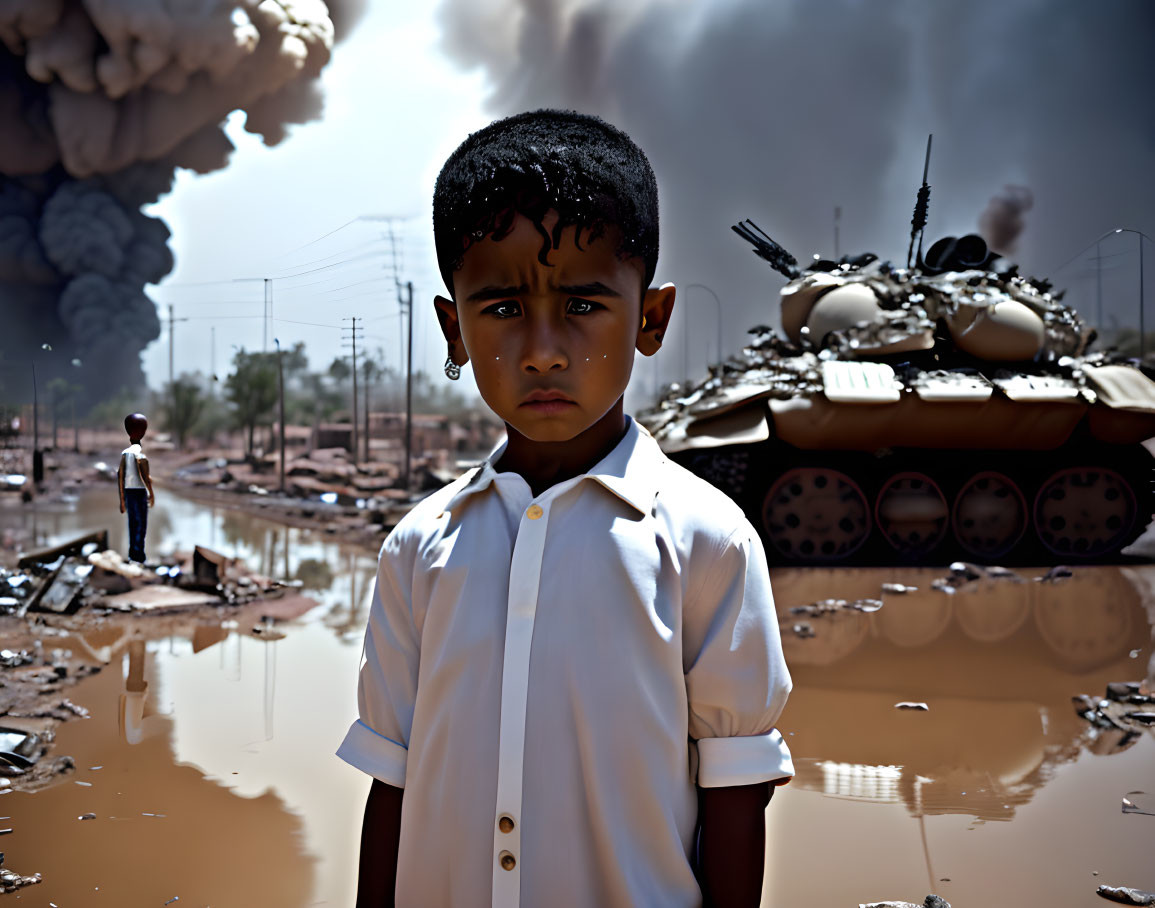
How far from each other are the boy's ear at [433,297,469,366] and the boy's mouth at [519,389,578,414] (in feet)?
0.63

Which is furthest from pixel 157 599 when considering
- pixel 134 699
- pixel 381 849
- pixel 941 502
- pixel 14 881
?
pixel 941 502

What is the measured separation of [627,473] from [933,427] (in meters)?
6.54

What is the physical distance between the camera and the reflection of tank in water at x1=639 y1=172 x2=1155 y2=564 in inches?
270

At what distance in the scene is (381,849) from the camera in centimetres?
106

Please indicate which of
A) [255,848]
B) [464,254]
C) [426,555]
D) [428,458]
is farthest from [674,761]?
[428,458]

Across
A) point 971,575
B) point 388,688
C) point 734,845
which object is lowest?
point 971,575

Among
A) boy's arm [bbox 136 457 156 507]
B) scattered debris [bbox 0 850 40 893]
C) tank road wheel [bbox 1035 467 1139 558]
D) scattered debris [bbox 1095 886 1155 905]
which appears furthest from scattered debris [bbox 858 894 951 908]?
tank road wheel [bbox 1035 467 1139 558]

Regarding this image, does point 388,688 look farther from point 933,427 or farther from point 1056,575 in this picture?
point 1056,575

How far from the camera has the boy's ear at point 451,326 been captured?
1.18m

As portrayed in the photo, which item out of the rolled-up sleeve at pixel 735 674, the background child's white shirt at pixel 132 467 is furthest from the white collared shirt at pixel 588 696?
the background child's white shirt at pixel 132 467

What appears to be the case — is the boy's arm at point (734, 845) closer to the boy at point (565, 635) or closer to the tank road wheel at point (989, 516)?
the boy at point (565, 635)

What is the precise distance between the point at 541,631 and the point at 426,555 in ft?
0.63

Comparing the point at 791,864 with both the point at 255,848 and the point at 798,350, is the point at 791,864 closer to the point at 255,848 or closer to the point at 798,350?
the point at 255,848

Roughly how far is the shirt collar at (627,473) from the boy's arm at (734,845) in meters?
0.34
